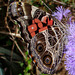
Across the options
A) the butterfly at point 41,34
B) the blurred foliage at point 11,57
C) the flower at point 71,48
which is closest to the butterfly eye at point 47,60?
the butterfly at point 41,34

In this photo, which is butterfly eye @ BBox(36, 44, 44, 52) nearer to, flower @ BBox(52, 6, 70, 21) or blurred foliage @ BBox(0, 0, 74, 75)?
flower @ BBox(52, 6, 70, 21)

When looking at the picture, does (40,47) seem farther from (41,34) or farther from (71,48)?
(71,48)

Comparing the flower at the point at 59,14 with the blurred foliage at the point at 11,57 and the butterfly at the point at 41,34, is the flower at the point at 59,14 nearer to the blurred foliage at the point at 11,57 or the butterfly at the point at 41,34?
the butterfly at the point at 41,34

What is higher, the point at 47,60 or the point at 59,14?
the point at 59,14


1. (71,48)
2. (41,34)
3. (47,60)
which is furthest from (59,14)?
(47,60)

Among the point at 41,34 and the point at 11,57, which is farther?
the point at 11,57

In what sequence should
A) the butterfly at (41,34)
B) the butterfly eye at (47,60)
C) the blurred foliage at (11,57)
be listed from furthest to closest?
the blurred foliage at (11,57), the butterfly eye at (47,60), the butterfly at (41,34)

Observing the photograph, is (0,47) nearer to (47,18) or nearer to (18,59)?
(18,59)

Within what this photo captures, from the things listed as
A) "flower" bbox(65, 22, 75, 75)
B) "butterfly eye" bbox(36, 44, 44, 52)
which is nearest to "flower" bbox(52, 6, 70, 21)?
"flower" bbox(65, 22, 75, 75)
